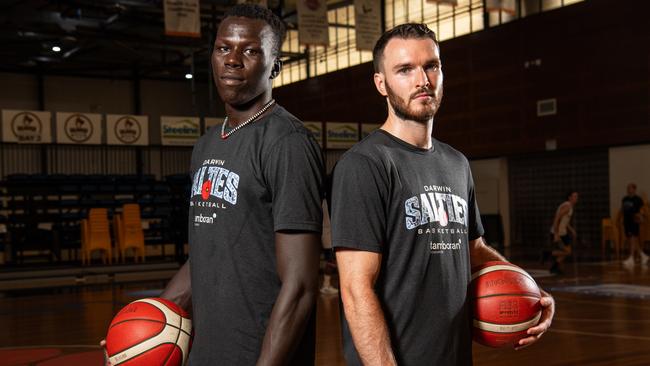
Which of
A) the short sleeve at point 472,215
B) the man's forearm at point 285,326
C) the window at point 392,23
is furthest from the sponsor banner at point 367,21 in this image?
the man's forearm at point 285,326

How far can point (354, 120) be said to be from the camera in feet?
88.2

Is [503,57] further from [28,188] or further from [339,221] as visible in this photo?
[339,221]

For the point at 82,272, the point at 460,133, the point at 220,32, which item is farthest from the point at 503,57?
the point at 220,32

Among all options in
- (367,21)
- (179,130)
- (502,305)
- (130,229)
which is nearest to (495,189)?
(367,21)

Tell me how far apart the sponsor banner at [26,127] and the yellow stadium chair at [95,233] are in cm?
235

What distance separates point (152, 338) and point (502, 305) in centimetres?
114

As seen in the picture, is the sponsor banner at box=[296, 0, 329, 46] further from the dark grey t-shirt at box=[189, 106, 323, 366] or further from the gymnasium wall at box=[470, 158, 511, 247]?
the dark grey t-shirt at box=[189, 106, 323, 366]

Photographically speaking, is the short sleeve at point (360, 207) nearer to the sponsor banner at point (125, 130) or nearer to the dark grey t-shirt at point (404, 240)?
the dark grey t-shirt at point (404, 240)

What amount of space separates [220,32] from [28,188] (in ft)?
53.1

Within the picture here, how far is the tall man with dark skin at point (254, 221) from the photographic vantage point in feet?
7.05

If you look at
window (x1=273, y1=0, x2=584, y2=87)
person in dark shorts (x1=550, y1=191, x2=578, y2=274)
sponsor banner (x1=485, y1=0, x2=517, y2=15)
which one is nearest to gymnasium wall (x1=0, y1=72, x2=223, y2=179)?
window (x1=273, y1=0, x2=584, y2=87)

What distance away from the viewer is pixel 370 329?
219cm

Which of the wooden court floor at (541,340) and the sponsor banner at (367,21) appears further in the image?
the sponsor banner at (367,21)

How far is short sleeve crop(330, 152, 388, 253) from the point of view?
7.34ft
